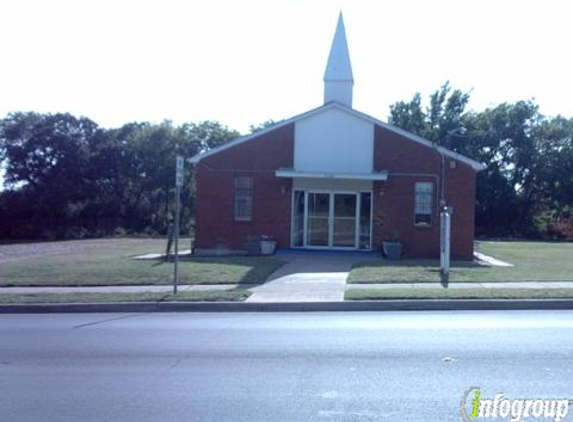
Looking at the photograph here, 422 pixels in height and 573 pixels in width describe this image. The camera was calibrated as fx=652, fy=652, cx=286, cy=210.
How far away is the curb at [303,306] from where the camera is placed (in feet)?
40.3

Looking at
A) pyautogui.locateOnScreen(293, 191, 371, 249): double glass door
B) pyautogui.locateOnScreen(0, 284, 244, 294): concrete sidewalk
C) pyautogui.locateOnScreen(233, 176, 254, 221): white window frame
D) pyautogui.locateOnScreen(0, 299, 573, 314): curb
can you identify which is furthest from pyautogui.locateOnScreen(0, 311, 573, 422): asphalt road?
pyautogui.locateOnScreen(293, 191, 371, 249): double glass door

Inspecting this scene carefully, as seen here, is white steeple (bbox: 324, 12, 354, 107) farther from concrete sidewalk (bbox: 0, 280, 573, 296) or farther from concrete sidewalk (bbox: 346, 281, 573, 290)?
concrete sidewalk (bbox: 346, 281, 573, 290)

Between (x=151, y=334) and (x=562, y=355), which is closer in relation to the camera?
(x=562, y=355)

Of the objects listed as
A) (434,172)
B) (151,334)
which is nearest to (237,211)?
(434,172)

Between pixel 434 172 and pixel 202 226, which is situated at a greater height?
pixel 434 172

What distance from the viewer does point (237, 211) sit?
76.1ft

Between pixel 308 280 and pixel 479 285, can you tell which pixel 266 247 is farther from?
pixel 479 285

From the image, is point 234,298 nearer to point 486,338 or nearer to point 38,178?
point 486,338

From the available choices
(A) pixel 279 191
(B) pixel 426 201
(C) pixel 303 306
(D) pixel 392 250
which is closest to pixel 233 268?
(C) pixel 303 306

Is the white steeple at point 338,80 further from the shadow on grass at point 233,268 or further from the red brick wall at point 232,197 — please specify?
the shadow on grass at point 233,268

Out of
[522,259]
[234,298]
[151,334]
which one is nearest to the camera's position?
[151,334]

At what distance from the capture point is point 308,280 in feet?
52.0

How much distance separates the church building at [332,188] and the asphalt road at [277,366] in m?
11.5

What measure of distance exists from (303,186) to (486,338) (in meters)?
14.7
